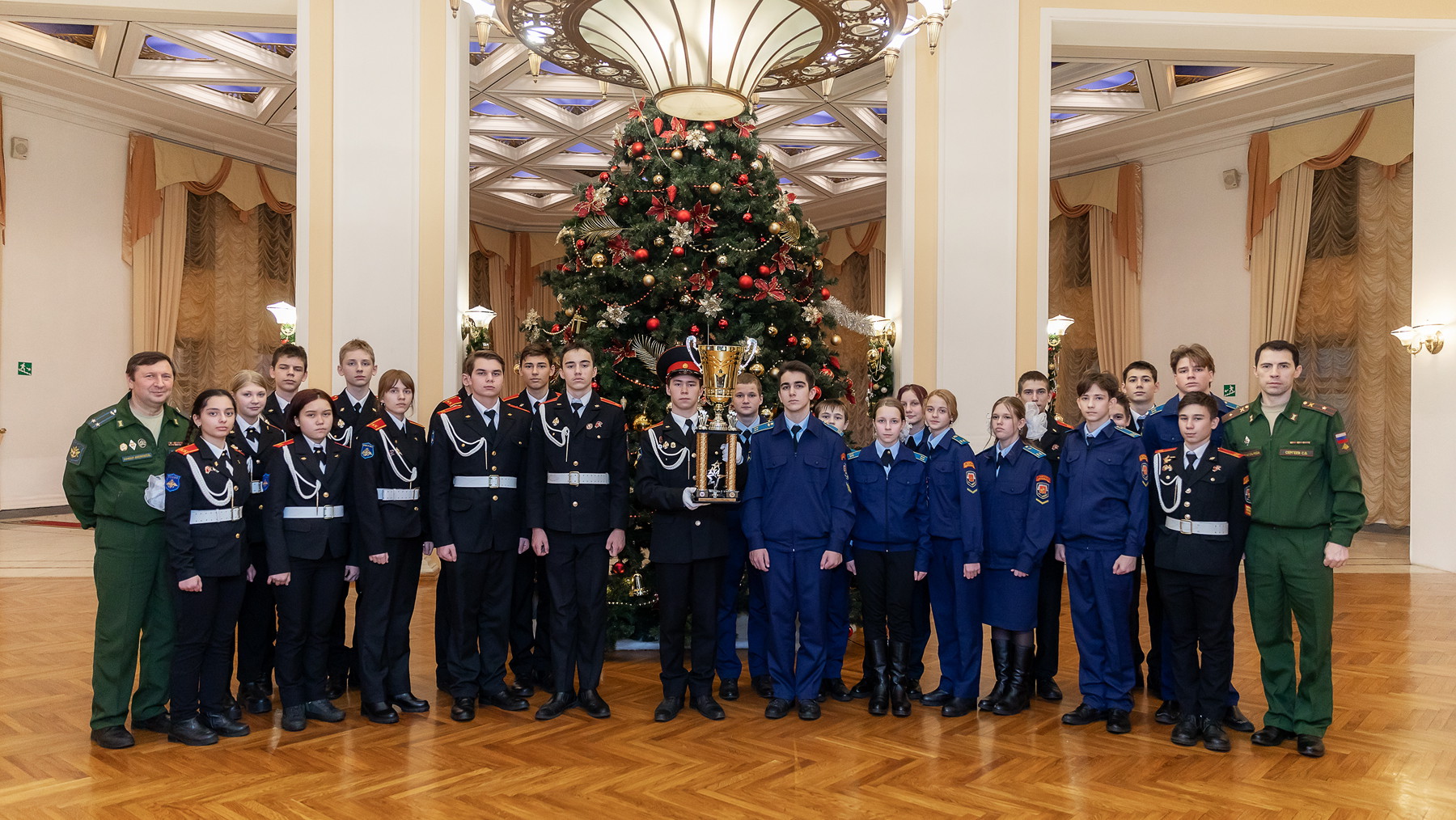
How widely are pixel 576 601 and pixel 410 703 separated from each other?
2.79 feet

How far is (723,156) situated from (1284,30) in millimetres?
5266

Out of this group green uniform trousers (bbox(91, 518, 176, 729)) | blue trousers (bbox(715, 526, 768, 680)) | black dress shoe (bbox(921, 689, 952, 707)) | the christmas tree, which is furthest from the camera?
the christmas tree

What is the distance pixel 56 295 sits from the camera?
11.5m

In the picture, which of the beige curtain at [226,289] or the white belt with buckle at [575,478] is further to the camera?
the beige curtain at [226,289]

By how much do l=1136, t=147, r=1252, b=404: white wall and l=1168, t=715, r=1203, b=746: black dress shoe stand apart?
883 cm

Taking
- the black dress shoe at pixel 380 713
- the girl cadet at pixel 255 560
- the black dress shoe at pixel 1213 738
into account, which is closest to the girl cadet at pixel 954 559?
the black dress shoe at pixel 1213 738

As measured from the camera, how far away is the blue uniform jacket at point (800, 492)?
4379 mm

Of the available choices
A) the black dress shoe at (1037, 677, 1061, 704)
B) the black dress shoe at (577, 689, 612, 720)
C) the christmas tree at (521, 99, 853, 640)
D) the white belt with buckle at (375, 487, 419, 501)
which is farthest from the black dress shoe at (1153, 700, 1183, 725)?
the white belt with buckle at (375, 487, 419, 501)

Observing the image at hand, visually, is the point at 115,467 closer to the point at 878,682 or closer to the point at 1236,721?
the point at 878,682

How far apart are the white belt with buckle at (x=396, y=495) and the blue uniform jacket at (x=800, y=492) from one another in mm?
1476

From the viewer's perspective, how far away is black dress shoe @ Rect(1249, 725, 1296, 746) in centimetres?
397

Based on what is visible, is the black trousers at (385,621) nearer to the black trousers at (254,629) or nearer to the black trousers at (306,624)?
the black trousers at (306,624)

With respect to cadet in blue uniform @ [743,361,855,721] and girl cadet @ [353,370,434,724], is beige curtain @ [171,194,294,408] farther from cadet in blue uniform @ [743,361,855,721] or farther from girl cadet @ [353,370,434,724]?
cadet in blue uniform @ [743,361,855,721]

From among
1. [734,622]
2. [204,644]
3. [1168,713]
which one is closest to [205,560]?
[204,644]
